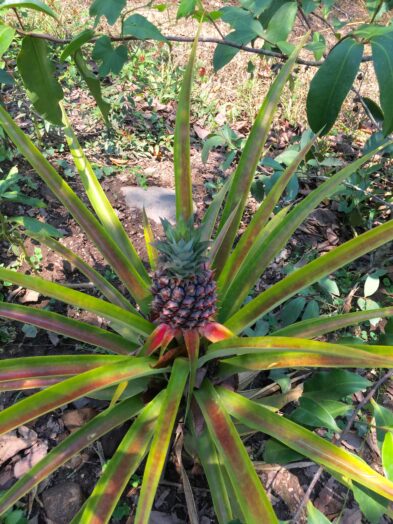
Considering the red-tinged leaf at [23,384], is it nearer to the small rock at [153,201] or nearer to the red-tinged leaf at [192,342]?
the red-tinged leaf at [192,342]

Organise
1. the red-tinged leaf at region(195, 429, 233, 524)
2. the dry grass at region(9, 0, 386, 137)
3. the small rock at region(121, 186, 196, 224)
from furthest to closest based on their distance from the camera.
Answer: the dry grass at region(9, 0, 386, 137) < the small rock at region(121, 186, 196, 224) < the red-tinged leaf at region(195, 429, 233, 524)

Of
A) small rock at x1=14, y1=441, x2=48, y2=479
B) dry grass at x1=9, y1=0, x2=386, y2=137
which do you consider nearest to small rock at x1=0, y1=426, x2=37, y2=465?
small rock at x1=14, y1=441, x2=48, y2=479

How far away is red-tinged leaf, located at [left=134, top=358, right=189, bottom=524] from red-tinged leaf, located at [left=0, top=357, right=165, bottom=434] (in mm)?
91

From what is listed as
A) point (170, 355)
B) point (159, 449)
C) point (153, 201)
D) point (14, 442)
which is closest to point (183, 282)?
point (170, 355)

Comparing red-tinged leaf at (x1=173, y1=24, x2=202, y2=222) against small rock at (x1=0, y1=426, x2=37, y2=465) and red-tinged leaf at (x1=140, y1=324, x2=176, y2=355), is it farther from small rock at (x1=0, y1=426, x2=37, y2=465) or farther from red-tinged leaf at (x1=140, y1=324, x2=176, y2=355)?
small rock at (x1=0, y1=426, x2=37, y2=465)

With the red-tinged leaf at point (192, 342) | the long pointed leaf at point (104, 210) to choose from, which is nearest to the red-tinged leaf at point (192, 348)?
the red-tinged leaf at point (192, 342)

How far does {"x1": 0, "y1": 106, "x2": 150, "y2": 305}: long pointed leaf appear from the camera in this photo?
4.45 feet

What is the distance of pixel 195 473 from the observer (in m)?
1.60

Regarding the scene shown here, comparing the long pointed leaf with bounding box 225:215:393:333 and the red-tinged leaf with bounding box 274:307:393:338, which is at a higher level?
the long pointed leaf with bounding box 225:215:393:333

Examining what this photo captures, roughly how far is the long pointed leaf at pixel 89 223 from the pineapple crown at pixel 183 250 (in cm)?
24

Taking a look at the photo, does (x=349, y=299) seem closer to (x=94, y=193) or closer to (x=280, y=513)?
(x=280, y=513)

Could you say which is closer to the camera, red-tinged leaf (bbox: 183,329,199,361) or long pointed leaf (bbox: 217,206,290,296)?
red-tinged leaf (bbox: 183,329,199,361)

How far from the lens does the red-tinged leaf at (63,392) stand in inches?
38.3

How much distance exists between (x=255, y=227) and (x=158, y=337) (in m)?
0.47
